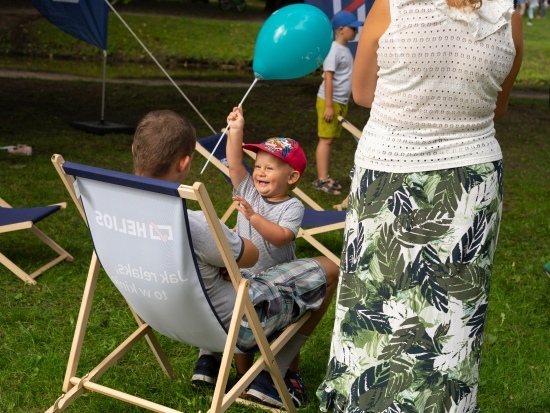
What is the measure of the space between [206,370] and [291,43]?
1504 mm

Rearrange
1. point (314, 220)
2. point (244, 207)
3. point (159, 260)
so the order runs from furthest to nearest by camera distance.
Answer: point (314, 220) → point (244, 207) → point (159, 260)

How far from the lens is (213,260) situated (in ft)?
9.45

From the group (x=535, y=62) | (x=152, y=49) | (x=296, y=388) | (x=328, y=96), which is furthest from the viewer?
(x=535, y=62)

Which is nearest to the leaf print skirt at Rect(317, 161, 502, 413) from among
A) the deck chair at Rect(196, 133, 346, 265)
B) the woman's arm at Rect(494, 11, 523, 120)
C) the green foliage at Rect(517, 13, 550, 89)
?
the woman's arm at Rect(494, 11, 523, 120)

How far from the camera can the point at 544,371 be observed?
390cm

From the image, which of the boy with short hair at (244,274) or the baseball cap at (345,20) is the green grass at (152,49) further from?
the boy with short hair at (244,274)

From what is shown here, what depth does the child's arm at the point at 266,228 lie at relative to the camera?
309 centimetres

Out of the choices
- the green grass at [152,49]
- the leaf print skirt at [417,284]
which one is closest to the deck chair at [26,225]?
the leaf print skirt at [417,284]

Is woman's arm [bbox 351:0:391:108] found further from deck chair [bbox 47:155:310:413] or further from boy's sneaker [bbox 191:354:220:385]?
boy's sneaker [bbox 191:354:220:385]

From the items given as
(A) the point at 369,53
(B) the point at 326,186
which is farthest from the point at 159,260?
(B) the point at 326,186

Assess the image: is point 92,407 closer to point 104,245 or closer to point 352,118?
point 104,245

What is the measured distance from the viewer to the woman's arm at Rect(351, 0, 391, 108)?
249 cm

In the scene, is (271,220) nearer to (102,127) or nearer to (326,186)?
(326,186)

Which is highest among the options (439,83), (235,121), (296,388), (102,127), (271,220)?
(439,83)
